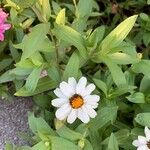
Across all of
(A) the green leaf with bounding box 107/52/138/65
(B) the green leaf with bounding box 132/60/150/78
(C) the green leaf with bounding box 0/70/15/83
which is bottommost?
(C) the green leaf with bounding box 0/70/15/83

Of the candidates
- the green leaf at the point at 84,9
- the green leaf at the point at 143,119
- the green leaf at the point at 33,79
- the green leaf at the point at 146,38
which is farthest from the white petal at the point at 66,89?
the green leaf at the point at 146,38

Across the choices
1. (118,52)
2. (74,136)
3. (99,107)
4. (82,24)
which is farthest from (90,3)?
(74,136)

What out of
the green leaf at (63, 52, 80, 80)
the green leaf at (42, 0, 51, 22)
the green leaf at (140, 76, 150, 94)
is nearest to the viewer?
the green leaf at (42, 0, 51, 22)

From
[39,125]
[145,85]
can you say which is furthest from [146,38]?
[39,125]

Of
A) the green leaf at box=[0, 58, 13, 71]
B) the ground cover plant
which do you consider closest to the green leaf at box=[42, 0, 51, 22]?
the ground cover plant

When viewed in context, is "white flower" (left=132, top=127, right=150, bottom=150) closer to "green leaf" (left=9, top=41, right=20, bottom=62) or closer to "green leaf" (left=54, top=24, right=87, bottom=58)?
"green leaf" (left=54, top=24, right=87, bottom=58)

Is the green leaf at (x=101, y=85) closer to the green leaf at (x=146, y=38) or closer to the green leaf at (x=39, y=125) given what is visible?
the green leaf at (x=39, y=125)

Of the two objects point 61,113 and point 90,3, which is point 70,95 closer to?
point 61,113
